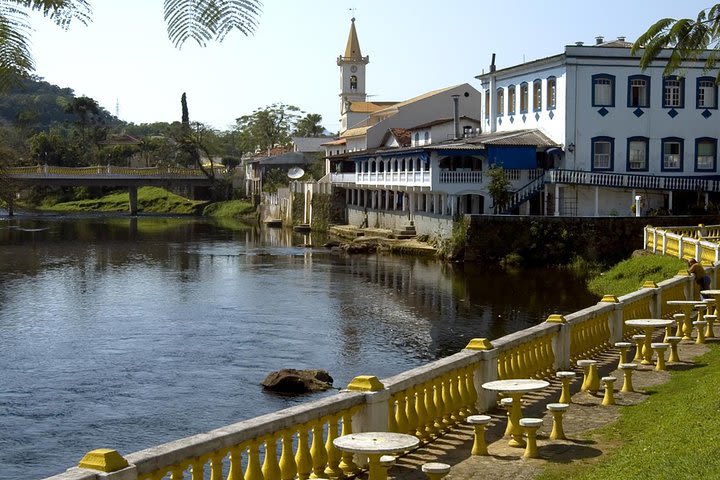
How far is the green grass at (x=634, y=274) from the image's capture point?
45000mm

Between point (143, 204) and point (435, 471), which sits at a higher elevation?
point (143, 204)

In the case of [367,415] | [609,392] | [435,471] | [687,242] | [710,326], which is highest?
[687,242]

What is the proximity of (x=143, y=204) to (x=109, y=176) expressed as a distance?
26524mm

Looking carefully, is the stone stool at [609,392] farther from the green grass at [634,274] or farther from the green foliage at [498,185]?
the green foliage at [498,185]

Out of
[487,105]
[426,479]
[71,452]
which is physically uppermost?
[487,105]

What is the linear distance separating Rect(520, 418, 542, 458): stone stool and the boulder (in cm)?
1444

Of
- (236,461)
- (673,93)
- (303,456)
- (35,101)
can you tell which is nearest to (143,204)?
(673,93)

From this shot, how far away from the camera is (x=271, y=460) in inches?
444

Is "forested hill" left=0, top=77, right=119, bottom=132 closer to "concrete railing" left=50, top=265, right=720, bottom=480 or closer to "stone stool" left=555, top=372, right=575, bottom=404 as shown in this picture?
"concrete railing" left=50, top=265, right=720, bottom=480

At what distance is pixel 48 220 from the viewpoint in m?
106

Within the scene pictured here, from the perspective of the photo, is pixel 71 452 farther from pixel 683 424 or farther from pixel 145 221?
pixel 145 221

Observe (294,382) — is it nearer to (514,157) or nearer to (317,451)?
(317,451)

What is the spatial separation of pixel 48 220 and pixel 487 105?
50.4m

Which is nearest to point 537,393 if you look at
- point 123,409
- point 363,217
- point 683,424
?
point 683,424
